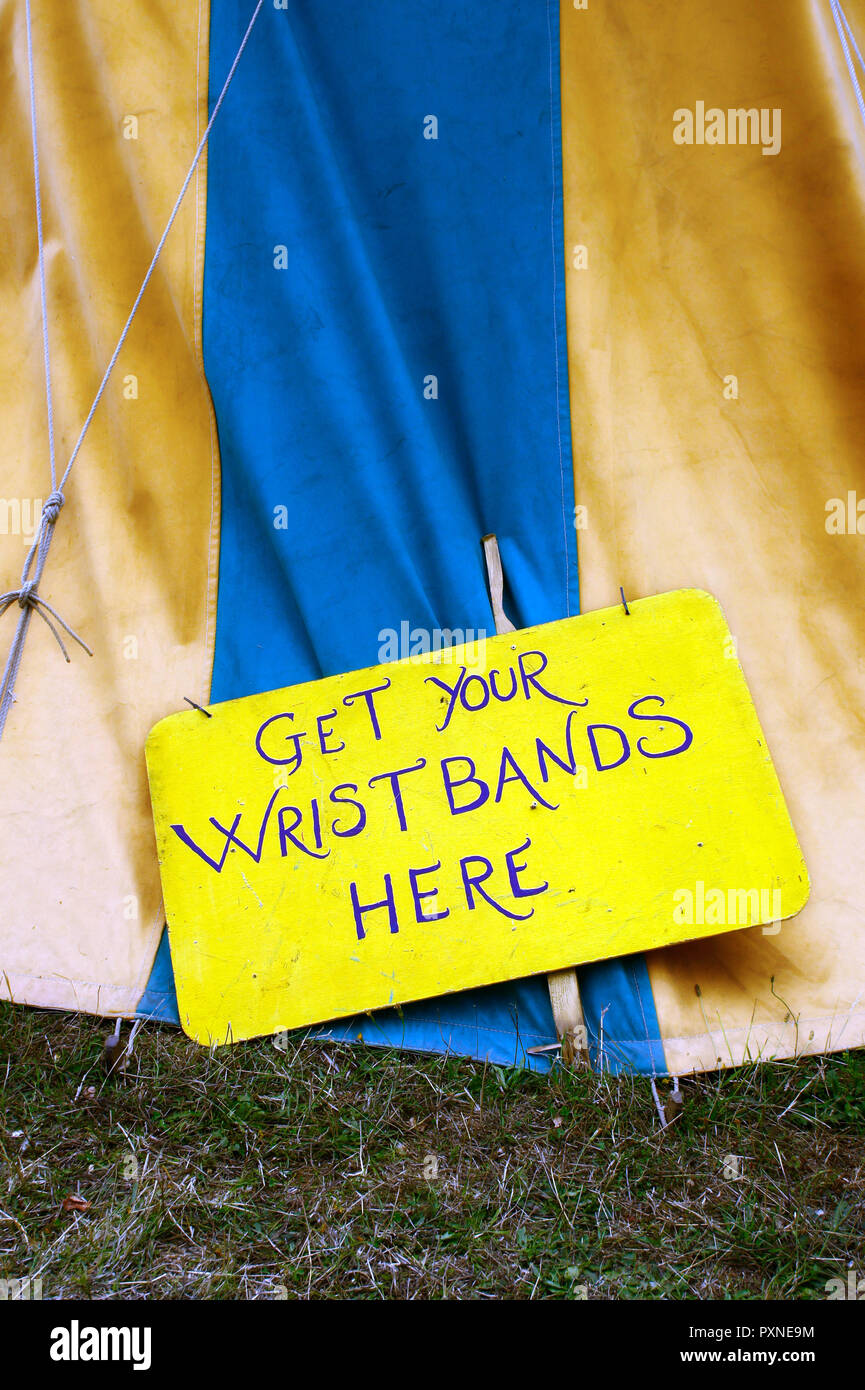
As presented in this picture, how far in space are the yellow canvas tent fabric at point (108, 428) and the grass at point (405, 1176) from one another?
0.40 m

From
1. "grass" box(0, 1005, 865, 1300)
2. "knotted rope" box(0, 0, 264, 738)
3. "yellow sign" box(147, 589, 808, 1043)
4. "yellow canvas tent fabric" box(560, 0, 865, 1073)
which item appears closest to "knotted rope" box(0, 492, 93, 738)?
"knotted rope" box(0, 0, 264, 738)

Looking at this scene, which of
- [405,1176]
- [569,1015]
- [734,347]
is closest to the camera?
[405,1176]

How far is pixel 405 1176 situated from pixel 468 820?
0.49 m

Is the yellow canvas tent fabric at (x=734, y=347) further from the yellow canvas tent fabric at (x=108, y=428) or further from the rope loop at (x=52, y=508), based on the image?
the rope loop at (x=52, y=508)

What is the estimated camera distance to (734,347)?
1.55 m

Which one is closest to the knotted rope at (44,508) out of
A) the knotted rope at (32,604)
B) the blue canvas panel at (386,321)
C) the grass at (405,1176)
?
the knotted rope at (32,604)

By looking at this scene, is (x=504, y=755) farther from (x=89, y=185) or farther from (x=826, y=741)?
(x=89, y=185)

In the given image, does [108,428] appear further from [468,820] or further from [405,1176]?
[405,1176]

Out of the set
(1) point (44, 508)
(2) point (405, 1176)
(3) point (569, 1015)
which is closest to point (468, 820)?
(3) point (569, 1015)

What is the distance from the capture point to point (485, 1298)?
1.06 m

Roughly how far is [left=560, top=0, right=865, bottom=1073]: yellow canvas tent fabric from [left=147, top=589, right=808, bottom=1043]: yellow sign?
0.11m
